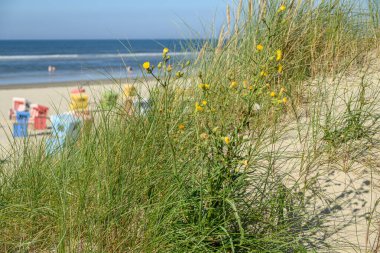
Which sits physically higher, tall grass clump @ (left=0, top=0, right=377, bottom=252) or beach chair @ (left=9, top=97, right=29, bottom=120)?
tall grass clump @ (left=0, top=0, right=377, bottom=252)

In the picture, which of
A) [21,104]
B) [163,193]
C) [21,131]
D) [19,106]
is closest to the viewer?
[163,193]

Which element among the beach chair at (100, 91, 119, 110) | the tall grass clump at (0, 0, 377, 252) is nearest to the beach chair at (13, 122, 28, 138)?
the tall grass clump at (0, 0, 377, 252)

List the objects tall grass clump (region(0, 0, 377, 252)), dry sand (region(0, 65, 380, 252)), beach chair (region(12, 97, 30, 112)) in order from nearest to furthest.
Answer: tall grass clump (region(0, 0, 377, 252)) < dry sand (region(0, 65, 380, 252)) < beach chair (region(12, 97, 30, 112))

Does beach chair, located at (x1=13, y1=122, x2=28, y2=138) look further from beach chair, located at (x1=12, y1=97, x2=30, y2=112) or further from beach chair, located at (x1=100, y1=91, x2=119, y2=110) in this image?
beach chair, located at (x1=12, y1=97, x2=30, y2=112)

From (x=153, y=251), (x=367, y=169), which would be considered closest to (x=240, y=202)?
(x=153, y=251)

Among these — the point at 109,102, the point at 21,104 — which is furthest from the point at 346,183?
the point at 21,104

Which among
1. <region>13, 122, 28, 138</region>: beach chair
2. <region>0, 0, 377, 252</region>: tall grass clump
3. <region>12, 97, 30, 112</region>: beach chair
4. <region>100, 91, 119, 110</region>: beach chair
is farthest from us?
<region>12, 97, 30, 112</region>: beach chair

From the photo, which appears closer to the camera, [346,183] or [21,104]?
[346,183]

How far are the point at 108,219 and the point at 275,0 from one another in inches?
99.1

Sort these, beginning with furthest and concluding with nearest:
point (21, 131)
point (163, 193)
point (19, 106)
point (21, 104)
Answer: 1. point (21, 104)
2. point (19, 106)
3. point (21, 131)
4. point (163, 193)

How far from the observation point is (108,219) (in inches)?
75.2

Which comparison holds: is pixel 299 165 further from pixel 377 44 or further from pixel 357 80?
pixel 377 44

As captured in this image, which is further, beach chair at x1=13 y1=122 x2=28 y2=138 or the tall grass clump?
beach chair at x1=13 y1=122 x2=28 y2=138

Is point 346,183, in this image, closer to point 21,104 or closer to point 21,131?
point 21,131
